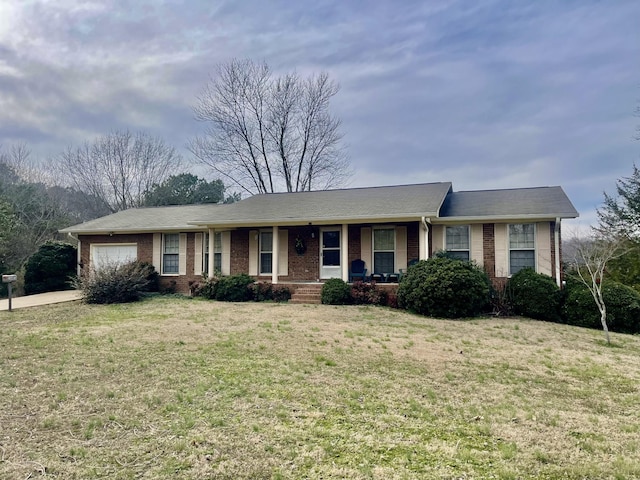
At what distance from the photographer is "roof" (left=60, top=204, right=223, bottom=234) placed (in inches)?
634

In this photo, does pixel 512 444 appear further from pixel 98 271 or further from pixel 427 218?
pixel 98 271

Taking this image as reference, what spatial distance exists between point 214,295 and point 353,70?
1080cm

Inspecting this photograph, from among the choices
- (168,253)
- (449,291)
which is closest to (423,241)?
(449,291)

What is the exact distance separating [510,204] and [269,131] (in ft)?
62.2

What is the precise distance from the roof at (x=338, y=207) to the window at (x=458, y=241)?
112 cm

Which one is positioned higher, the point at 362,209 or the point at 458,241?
A: the point at 362,209

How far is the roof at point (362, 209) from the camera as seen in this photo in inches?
497

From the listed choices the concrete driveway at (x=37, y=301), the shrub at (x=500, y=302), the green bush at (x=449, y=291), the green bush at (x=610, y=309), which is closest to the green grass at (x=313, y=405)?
the green bush at (x=610, y=309)

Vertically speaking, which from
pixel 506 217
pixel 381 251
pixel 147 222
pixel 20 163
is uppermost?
pixel 20 163

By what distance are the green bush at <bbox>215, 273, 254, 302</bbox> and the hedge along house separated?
974 mm

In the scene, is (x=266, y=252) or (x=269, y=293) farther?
(x=266, y=252)

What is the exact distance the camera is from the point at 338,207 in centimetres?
1443

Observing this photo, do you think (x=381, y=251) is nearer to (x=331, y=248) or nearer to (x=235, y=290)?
(x=331, y=248)

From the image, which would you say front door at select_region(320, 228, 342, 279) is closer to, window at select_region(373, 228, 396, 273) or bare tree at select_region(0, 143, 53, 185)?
window at select_region(373, 228, 396, 273)
